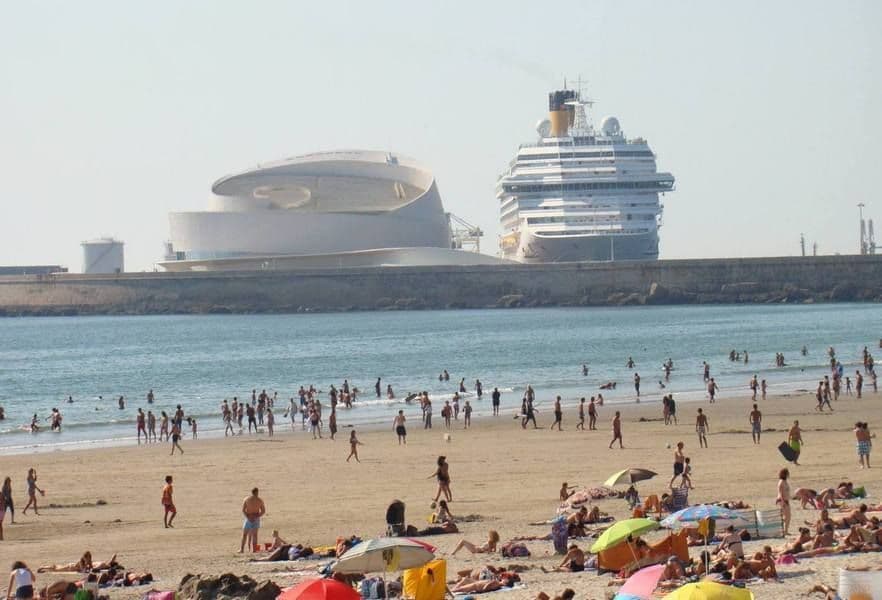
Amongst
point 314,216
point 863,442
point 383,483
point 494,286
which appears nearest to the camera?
point 863,442

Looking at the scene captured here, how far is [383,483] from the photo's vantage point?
63.0 feet

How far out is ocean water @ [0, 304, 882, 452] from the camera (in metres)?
36.2

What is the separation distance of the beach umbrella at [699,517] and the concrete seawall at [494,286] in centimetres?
7441

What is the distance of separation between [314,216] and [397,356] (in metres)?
44.6

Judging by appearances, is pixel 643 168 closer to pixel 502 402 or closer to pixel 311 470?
pixel 502 402

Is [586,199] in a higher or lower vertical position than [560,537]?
higher

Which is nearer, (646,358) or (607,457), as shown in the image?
(607,457)

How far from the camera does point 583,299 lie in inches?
3501

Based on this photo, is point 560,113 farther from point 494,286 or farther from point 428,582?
point 428,582

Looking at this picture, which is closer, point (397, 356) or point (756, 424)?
point (756, 424)

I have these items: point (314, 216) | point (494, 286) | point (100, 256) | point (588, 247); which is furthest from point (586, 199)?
point (100, 256)

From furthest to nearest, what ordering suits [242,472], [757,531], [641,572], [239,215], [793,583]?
1. [239,215]
2. [242,472]
3. [757,531]
4. [793,583]
5. [641,572]

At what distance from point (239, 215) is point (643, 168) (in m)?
26.5

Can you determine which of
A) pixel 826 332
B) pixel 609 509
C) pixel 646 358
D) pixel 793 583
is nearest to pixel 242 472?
pixel 609 509
